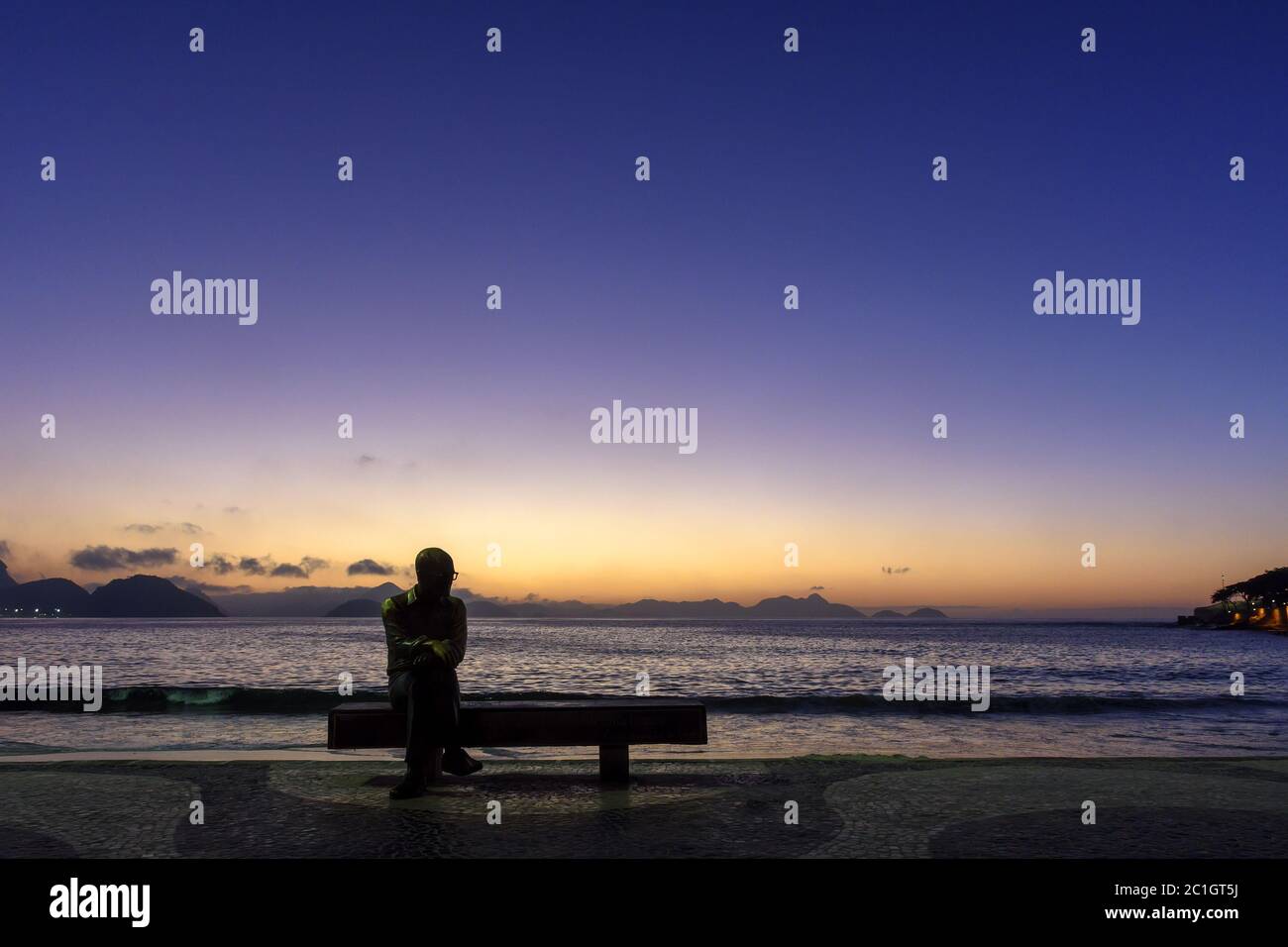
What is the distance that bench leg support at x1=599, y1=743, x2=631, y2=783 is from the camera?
8.52 meters

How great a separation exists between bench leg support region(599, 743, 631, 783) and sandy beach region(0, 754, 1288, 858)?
0.18 metres

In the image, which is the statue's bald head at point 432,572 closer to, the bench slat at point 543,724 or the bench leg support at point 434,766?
the bench slat at point 543,724

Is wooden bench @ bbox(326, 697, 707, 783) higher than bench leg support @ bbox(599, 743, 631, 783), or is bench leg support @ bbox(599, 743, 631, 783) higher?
wooden bench @ bbox(326, 697, 707, 783)

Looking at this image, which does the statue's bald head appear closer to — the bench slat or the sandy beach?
the bench slat

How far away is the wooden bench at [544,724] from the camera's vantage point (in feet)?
26.0

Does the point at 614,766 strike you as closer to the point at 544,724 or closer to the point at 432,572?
the point at 544,724

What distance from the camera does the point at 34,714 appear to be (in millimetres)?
17500

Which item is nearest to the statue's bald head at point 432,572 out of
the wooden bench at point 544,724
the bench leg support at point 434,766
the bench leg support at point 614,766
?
the wooden bench at point 544,724

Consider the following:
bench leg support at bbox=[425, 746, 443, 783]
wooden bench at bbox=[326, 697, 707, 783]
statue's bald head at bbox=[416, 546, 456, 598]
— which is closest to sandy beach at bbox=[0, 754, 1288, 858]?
bench leg support at bbox=[425, 746, 443, 783]

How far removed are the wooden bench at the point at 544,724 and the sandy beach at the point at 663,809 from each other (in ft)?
1.66

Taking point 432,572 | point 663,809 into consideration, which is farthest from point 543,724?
point 432,572
